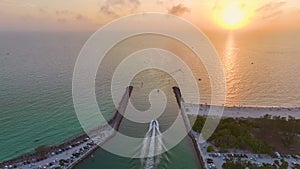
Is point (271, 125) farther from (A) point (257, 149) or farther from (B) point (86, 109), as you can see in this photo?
(B) point (86, 109)

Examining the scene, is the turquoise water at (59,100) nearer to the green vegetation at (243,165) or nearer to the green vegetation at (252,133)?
the green vegetation at (243,165)

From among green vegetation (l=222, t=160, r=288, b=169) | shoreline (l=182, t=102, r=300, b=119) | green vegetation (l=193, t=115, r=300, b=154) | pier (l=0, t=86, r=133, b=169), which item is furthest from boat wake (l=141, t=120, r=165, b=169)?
shoreline (l=182, t=102, r=300, b=119)

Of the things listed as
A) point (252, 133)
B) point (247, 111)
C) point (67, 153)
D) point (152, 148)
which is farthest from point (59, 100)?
point (247, 111)

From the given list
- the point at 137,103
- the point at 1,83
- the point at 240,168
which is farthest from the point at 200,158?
the point at 1,83

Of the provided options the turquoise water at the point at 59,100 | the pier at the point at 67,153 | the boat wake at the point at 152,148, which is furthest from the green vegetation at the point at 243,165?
the pier at the point at 67,153

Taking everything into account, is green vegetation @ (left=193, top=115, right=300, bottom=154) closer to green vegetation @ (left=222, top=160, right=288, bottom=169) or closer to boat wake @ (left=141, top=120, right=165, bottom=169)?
green vegetation @ (left=222, top=160, right=288, bottom=169)
